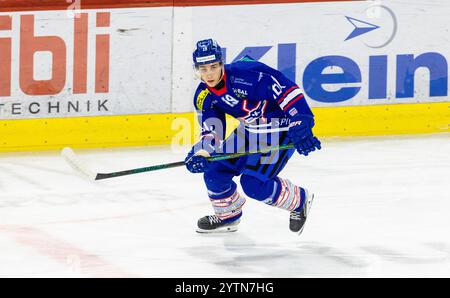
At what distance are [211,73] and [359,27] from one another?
2746 mm

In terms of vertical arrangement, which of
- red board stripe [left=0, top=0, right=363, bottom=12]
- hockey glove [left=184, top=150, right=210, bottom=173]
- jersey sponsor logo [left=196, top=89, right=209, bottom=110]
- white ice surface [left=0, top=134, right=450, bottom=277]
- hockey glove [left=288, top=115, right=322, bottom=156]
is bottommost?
white ice surface [left=0, top=134, right=450, bottom=277]

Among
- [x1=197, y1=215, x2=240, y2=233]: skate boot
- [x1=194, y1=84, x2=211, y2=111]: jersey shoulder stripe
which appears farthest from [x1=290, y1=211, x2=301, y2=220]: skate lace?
[x1=194, y1=84, x2=211, y2=111]: jersey shoulder stripe

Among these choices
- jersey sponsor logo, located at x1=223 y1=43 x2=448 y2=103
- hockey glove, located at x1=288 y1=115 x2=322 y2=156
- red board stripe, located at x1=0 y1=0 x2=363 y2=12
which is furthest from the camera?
jersey sponsor logo, located at x1=223 y1=43 x2=448 y2=103

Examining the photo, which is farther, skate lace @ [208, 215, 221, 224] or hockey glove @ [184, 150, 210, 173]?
skate lace @ [208, 215, 221, 224]

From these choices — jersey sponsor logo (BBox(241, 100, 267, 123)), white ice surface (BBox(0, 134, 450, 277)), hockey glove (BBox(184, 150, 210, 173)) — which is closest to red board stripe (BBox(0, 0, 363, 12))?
white ice surface (BBox(0, 134, 450, 277))

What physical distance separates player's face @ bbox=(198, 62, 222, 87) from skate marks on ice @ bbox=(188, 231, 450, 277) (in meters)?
0.70

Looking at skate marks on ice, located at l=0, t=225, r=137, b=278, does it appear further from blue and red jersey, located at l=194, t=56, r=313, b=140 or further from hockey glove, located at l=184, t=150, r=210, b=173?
blue and red jersey, located at l=194, t=56, r=313, b=140

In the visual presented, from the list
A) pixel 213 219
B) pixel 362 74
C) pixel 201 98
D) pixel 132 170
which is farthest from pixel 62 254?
pixel 362 74

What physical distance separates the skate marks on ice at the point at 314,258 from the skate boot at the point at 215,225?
0.17 metres

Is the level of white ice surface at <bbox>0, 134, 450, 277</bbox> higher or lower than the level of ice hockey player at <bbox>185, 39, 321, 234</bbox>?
lower

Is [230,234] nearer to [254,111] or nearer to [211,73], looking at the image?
[254,111]

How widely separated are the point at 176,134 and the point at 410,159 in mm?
1506

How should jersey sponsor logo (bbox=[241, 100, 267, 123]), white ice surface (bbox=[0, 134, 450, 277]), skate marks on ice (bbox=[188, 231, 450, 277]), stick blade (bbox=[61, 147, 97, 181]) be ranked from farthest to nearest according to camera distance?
stick blade (bbox=[61, 147, 97, 181]), jersey sponsor logo (bbox=[241, 100, 267, 123]), white ice surface (bbox=[0, 134, 450, 277]), skate marks on ice (bbox=[188, 231, 450, 277])

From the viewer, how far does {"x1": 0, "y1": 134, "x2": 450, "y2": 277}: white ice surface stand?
4387 millimetres
